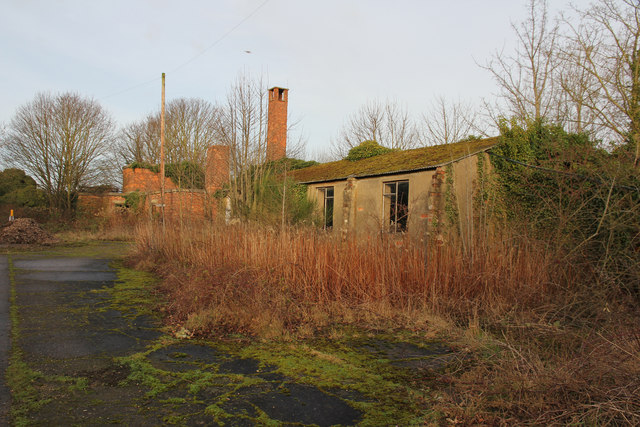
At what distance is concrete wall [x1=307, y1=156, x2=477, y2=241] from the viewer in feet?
37.7

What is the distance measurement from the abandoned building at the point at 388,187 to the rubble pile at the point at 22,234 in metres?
7.06

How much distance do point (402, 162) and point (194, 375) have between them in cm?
1101

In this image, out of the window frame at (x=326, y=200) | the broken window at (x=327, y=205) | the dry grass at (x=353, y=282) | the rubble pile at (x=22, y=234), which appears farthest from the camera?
the rubble pile at (x=22, y=234)

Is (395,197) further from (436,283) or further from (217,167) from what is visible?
(217,167)

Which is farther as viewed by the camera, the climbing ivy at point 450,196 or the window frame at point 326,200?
the window frame at point 326,200

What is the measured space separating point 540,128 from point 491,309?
7702 millimetres

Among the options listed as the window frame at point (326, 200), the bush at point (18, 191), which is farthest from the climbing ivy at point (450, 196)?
the bush at point (18, 191)

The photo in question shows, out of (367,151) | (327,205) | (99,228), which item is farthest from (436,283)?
(99,228)

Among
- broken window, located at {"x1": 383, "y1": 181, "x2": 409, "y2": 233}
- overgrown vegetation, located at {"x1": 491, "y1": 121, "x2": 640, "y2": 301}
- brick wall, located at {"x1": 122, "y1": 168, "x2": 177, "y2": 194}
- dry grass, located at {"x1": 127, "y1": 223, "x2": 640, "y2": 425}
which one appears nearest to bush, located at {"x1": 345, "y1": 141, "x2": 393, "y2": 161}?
broken window, located at {"x1": 383, "y1": 181, "x2": 409, "y2": 233}

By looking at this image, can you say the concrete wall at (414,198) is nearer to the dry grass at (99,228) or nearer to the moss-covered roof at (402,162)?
the moss-covered roof at (402,162)

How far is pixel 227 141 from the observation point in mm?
14602

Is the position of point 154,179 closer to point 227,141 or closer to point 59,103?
point 59,103

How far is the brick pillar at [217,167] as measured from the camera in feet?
49.6

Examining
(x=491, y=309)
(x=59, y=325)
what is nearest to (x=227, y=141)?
(x=59, y=325)
